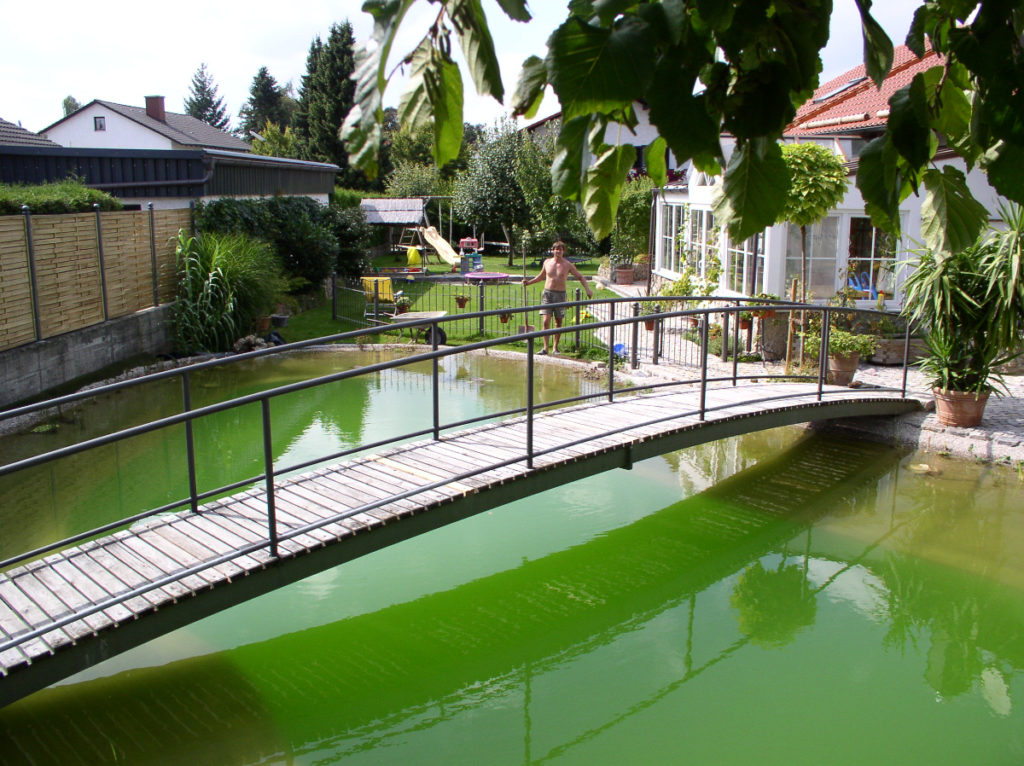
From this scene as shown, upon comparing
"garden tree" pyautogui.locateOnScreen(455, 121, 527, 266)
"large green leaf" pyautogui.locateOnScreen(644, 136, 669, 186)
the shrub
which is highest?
"garden tree" pyautogui.locateOnScreen(455, 121, 527, 266)

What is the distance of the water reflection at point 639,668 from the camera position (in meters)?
4.76

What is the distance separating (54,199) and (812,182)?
9.48 m

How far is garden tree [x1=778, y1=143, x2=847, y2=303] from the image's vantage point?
10219 millimetres

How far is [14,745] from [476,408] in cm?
661

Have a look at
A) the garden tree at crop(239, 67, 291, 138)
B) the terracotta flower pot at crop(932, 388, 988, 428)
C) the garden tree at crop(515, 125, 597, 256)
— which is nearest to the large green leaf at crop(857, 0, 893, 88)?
the terracotta flower pot at crop(932, 388, 988, 428)

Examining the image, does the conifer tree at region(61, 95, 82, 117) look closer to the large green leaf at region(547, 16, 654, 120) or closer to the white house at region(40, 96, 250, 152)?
the white house at region(40, 96, 250, 152)

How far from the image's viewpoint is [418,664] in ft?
18.4

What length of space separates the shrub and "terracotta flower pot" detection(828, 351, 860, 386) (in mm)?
9733

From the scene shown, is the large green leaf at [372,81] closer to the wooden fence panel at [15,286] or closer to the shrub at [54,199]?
the wooden fence panel at [15,286]

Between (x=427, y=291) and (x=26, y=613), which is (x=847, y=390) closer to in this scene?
(x=26, y=613)

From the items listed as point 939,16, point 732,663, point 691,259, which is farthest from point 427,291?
point 939,16

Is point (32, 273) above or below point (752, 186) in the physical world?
below

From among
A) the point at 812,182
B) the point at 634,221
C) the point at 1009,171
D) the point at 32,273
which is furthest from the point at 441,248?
the point at 1009,171

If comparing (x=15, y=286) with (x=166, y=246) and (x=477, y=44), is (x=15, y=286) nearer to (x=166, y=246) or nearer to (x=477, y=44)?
(x=166, y=246)
